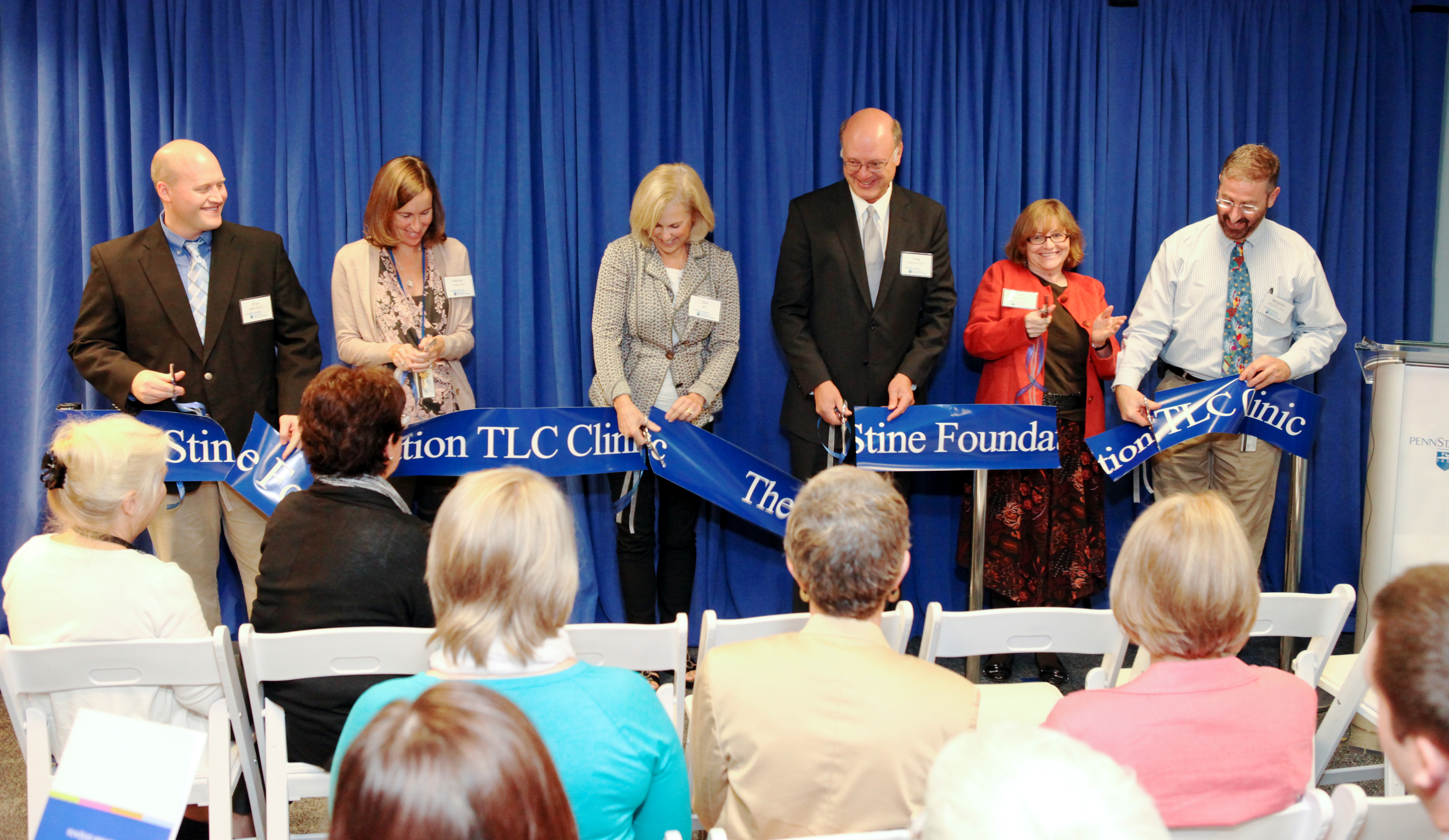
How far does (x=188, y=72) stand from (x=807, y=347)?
8.97 ft

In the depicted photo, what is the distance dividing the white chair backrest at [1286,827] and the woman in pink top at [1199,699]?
0.07 feet

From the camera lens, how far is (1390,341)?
185 inches

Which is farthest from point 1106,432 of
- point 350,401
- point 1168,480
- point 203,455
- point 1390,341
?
point 203,455

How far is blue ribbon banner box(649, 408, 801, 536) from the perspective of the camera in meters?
3.58

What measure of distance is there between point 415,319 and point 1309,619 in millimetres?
2924

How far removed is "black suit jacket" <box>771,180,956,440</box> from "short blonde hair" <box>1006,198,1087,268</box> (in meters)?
0.29

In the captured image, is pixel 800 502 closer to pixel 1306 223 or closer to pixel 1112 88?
pixel 1112 88

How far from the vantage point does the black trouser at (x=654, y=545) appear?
3.76 m

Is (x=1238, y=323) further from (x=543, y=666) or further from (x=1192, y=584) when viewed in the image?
(x=543, y=666)

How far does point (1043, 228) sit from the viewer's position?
3.72 metres

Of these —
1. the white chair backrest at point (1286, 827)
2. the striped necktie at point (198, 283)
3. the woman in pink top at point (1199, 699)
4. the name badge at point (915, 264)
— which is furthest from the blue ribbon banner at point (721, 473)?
the white chair backrest at point (1286, 827)

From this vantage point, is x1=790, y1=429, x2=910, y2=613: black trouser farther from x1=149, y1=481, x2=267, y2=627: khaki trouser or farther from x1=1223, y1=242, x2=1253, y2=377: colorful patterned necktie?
x1=149, y1=481, x2=267, y2=627: khaki trouser

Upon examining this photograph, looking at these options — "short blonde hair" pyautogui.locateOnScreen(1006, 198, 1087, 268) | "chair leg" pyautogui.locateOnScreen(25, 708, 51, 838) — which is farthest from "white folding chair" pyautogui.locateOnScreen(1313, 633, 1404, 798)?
"chair leg" pyautogui.locateOnScreen(25, 708, 51, 838)

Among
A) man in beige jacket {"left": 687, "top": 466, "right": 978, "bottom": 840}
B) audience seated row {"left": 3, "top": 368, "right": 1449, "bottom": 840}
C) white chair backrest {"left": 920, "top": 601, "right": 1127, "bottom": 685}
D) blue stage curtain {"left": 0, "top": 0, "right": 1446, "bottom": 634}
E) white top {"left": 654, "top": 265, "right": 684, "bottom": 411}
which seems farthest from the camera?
blue stage curtain {"left": 0, "top": 0, "right": 1446, "bottom": 634}
